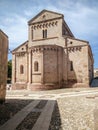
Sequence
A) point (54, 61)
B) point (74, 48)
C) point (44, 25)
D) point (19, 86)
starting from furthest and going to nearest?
point (44, 25) < point (19, 86) < point (74, 48) < point (54, 61)

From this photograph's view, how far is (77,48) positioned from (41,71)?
21.9ft

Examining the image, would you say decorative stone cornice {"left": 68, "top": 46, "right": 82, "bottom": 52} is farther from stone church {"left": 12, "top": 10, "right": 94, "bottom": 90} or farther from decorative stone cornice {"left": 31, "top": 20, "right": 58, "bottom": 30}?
decorative stone cornice {"left": 31, "top": 20, "right": 58, "bottom": 30}

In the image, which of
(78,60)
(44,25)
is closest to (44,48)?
(78,60)

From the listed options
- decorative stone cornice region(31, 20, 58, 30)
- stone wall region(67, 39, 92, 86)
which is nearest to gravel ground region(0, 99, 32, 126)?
stone wall region(67, 39, 92, 86)

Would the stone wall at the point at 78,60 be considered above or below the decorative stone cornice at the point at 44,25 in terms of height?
below

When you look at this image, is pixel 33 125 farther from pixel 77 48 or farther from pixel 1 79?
pixel 77 48

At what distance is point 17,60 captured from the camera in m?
30.1

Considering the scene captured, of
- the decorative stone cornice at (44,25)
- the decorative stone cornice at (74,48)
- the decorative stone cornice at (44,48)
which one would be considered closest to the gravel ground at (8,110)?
the decorative stone cornice at (44,48)

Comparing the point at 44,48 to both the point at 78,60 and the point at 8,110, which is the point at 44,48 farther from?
the point at 8,110

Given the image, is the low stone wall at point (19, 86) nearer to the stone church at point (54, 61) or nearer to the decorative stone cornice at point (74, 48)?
the stone church at point (54, 61)

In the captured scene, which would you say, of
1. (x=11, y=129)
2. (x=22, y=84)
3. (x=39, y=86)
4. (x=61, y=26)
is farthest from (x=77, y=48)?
(x=11, y=129)

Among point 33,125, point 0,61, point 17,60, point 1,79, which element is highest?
point 17,60

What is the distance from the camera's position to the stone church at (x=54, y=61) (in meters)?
24.9

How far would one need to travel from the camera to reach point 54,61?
25578mm
